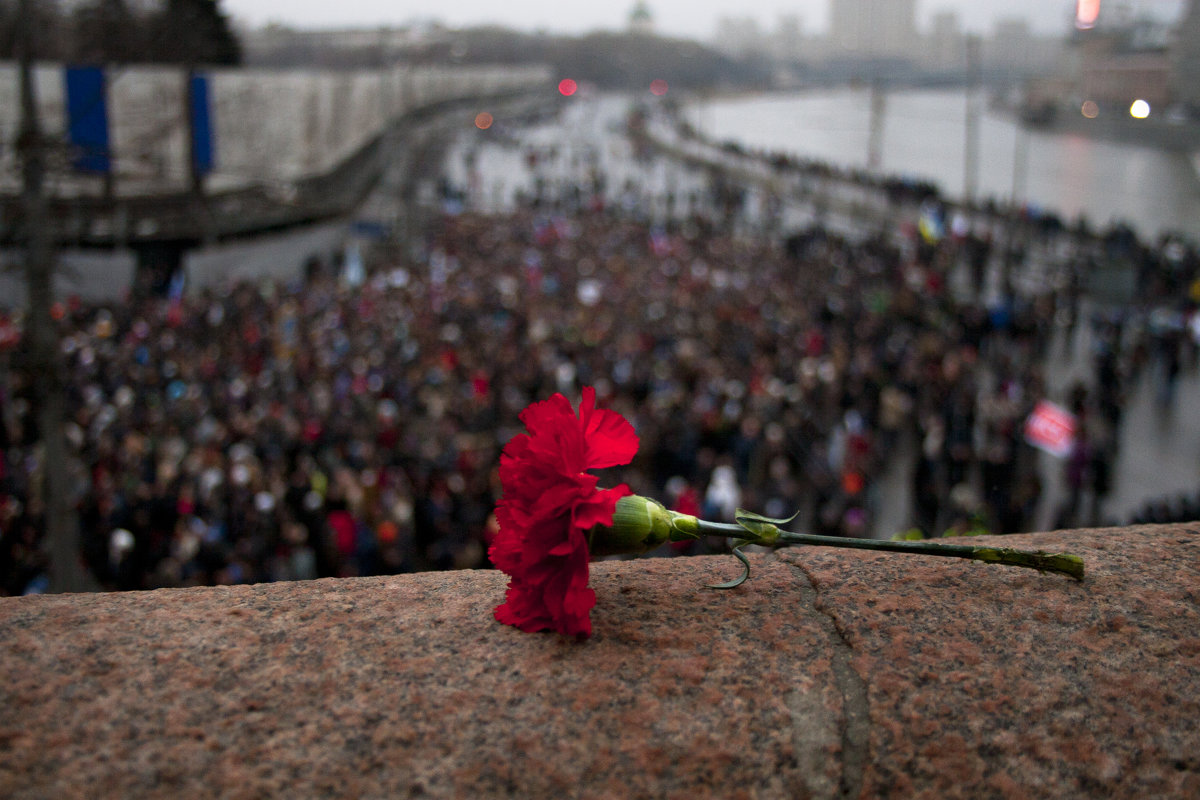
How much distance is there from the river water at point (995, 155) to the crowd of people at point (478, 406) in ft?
41.7

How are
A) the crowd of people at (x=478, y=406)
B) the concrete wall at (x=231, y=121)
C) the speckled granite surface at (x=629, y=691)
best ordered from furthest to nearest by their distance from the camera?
the concrete wall at (x=231, y=121) → the crowd of people at (x=478, y=406) → the speckled granite surface at (x=629, y=691)

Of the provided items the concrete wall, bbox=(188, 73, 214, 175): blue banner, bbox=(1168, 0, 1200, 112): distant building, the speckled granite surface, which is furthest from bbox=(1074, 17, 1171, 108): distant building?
bbox=(188, 73, 214, 175): blue banner

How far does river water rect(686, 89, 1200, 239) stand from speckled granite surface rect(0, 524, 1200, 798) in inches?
1133

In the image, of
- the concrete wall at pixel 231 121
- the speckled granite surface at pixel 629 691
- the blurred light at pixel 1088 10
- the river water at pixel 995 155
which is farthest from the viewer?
the river water at pixel 995 155

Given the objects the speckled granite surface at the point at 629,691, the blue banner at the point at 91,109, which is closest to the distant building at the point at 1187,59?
the speckled granite surface at the point at 629,691

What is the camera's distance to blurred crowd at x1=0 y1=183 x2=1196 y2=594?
32.3 feet

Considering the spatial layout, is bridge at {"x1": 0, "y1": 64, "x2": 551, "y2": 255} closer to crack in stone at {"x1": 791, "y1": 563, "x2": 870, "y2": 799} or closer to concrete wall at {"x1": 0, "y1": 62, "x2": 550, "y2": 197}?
concrete wall at {"x1": 0, "y1": 62, "x2": 550, "y2": 197}

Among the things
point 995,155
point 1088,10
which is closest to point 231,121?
point 1088,10

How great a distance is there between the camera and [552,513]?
1796 millimetres

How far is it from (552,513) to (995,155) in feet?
281

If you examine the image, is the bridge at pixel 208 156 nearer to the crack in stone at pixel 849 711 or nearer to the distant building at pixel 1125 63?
the crack in stone at pixel 849 711

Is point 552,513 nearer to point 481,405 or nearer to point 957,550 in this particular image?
point 957,550

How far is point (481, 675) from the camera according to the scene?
5.81ft

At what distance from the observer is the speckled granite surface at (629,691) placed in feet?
5.09
